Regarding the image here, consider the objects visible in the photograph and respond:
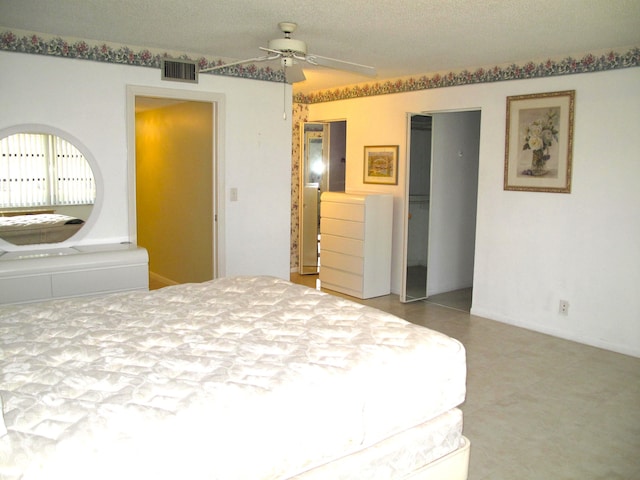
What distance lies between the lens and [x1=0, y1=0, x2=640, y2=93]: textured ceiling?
334cm

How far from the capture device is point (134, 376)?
1978mm

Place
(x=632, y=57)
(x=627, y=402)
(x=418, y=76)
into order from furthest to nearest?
(x=418, y=76) → (x=632, y=57) → (x=627, y=402)

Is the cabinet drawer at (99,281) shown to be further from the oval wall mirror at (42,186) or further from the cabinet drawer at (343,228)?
the cabinet drawer at (343,228)

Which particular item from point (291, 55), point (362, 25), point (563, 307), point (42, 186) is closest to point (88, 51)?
point (42, 186)

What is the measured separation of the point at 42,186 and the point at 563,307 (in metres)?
4.63

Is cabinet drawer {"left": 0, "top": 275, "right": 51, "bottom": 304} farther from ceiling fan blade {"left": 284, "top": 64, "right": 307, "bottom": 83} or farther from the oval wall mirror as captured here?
ceiling fan blade {"left": 284, "top": 64, "right": 307, "bottom": 83}

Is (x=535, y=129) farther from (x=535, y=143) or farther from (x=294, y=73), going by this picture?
(x=294, y=73)

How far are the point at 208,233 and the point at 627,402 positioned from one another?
13.0 feet

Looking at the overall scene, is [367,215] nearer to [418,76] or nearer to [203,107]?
[418,76]

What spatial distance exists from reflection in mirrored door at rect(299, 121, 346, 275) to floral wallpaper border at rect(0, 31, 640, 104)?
150cm

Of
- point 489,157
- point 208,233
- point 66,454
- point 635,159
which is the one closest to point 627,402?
point 635,159

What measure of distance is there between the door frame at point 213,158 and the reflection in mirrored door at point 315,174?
7.58 feet

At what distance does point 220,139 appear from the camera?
525cm

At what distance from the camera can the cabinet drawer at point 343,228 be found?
616 centimetres
